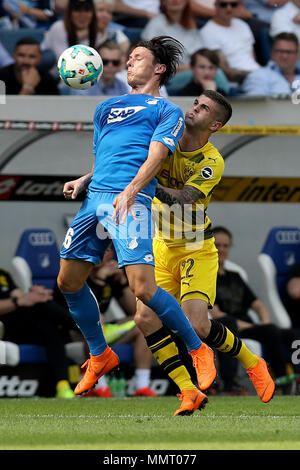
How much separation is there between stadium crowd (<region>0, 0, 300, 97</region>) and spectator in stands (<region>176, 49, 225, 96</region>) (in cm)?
1

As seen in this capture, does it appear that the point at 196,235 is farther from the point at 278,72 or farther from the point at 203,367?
the point at 278,72

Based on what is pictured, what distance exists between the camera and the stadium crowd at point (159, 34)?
1038cm

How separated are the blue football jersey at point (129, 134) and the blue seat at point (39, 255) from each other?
429 centimetres

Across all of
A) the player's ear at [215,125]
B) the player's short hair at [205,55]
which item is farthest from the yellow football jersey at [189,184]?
the player's short hair at [205,55]

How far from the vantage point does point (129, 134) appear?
6242 millimetres

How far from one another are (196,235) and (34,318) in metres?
3.06

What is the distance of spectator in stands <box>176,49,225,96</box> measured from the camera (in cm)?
1063

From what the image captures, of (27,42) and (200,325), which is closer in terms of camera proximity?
(200,325)

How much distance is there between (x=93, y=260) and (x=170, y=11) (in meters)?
6.36

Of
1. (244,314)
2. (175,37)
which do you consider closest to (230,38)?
(175,37)

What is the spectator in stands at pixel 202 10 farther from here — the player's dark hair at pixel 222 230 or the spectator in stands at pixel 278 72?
Answer: the player's dark hair at pixel 222 230
